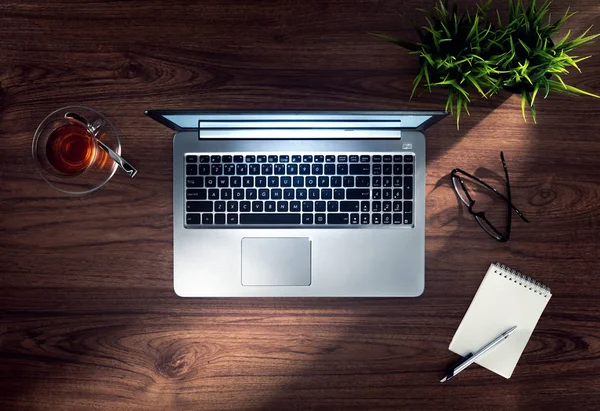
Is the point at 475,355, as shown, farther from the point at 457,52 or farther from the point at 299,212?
the point at 457,52

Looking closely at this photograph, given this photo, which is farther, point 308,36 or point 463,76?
point 308,36

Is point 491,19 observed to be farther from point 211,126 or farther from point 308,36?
point 211,126

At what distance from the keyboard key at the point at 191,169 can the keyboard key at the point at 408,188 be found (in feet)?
1.40

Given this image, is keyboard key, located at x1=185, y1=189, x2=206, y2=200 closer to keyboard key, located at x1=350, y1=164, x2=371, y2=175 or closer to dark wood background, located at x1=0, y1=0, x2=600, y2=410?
dark wood background, located at x1=0, y1=0, x2=600, y2=410

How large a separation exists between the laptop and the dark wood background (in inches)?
1.6

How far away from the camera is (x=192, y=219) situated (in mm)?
993

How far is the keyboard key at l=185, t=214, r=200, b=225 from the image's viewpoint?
993mm

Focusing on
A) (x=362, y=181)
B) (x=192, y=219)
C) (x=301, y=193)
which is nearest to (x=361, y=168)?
(x=362, y=181)

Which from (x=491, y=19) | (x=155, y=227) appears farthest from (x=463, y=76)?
(x=155, y=227)

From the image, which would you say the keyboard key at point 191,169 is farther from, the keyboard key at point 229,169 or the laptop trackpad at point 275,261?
the laptop trackpad at point 275,261

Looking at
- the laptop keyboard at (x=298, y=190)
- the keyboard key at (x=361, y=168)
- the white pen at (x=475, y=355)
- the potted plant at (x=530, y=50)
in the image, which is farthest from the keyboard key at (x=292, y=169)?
the white pen at (x=475, y=355)

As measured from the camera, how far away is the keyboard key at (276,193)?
0.99m

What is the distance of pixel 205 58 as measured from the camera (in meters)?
1.01

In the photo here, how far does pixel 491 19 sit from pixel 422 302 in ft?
1.95
